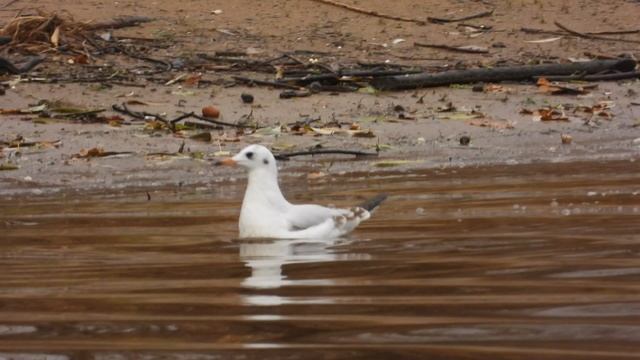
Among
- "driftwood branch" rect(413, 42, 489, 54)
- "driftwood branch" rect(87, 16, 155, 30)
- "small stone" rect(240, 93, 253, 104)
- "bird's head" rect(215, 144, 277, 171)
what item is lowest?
"bird's head" rect(215, 144, 277, 171)

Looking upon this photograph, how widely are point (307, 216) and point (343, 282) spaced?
223cm

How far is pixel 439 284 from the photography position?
530cm

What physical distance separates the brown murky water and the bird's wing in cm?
22

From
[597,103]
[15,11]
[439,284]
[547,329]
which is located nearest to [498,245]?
[439,284]

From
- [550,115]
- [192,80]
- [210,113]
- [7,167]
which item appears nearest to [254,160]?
[7,167]

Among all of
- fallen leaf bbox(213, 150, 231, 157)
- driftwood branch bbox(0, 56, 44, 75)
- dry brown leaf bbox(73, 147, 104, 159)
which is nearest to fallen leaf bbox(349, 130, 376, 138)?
fallen leaf bbox(213, 150, 231, 157)

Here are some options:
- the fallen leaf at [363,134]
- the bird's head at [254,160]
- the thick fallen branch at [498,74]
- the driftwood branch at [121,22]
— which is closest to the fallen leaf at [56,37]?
the driftwood branch at [121,22]

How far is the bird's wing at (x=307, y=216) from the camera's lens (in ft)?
25.2

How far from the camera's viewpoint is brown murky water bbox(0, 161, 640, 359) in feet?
13.8

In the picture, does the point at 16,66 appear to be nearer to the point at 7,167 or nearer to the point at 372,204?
the point at 7,167

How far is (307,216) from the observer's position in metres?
7.71

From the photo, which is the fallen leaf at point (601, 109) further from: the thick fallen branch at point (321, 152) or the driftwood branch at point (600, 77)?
the thick fallen branch at point (321, 152)

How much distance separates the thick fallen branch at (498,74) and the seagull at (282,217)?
7.24m

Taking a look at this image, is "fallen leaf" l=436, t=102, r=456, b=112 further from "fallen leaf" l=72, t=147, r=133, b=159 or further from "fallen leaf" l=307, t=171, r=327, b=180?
"fallen leaf" l=72, t=147, r=133, b=159
